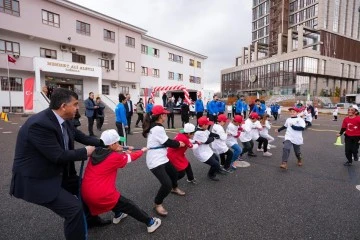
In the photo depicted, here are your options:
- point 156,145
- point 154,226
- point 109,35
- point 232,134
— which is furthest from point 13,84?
point 154,226

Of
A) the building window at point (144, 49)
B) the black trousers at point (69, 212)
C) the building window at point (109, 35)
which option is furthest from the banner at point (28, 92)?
the building window at point (144, 49)

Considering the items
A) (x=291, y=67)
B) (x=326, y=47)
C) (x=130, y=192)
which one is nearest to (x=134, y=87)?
(x=130, y=192)

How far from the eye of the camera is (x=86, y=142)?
2949 mm

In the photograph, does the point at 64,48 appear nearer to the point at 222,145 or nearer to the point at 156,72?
the point at 156,72

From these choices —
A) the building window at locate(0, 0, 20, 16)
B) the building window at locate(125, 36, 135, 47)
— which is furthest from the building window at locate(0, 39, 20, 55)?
the building window at locate(125, 36, 135, 47)

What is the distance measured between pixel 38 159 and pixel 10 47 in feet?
79.5

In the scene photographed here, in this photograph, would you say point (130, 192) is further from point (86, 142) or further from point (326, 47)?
point (326, 47)

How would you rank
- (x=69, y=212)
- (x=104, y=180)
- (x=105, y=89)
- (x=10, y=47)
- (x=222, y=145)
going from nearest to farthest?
(x=69, y=212) < (x=104, y=180) < (x=222, y=145) < (x=10, y=47) < (x=105, y=89)

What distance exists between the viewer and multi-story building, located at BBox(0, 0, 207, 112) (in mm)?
20312

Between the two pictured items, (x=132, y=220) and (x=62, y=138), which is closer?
(x=62, y=138)

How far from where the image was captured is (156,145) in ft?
11.5

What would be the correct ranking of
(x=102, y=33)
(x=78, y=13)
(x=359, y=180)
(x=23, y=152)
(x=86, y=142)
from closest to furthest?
(x=23, y=152) → (x=86, y=142) → (x=359, y=180) → (x=78, y=13) → (x=102, y=33)

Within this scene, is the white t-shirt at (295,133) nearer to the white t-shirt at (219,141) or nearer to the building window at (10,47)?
the white t-shirt at (219,141)

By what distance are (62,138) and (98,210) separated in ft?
3.31
